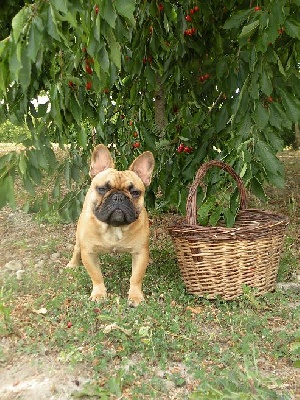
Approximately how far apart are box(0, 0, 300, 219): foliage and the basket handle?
0.22 feet

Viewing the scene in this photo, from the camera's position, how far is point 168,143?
4449 mm

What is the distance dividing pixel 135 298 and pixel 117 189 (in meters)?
0.58

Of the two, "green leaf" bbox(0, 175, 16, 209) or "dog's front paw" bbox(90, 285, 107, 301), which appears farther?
"dog's front paw" bbox(90, 285, 107, 301)

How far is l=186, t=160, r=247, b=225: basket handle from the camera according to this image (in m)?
3.24

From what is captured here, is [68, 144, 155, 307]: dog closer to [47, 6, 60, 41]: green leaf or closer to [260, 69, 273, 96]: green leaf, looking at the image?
[260, 69, 273, 96]: green leaf

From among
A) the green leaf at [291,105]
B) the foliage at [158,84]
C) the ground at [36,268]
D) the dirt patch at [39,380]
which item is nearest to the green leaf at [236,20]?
the foliage at [158,84]

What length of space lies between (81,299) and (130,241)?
1.34ft

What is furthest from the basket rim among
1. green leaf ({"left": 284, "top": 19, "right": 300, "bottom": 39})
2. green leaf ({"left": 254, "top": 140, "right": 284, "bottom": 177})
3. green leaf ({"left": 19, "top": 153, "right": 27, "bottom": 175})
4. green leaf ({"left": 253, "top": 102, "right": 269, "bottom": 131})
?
green leaf ({"left": 284, "top": 19, "right": 300, "bottom": 39})

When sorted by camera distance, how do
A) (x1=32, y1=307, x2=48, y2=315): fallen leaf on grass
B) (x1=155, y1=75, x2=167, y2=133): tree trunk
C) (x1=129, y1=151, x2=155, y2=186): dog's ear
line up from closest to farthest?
(x1=32, y1=307, x2=48, y2=315): fallen leaf on grass < (x1=129, y1=151, x2=155, y2=186): dog's ear < (x1=155, y1=75, x2=167, y2=133): tree trunk

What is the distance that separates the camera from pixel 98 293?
3229 mm

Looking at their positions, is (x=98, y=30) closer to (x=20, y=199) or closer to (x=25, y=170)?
(x=25, y=170)

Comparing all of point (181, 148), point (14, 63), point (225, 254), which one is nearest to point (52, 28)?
point (14, 63)

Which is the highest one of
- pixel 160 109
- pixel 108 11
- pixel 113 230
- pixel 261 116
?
pixel 108 11

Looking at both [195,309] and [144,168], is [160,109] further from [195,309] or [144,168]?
[195,309]
